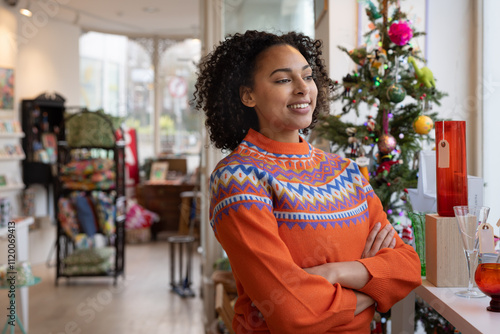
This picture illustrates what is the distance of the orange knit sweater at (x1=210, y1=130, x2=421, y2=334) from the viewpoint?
1239mm

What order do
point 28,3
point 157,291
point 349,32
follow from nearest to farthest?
point 349,32 < point 157,291 < point 28,3

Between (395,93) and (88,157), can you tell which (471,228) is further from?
(88,157)

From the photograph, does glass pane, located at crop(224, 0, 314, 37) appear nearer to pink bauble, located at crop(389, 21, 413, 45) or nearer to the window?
pink bauble, located at crop(389, 21, 413, 45)

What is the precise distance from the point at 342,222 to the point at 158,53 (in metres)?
8.71

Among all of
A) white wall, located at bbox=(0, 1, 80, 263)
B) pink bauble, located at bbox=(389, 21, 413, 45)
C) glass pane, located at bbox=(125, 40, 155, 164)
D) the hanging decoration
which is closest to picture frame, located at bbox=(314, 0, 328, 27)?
pink bauble, located at bbox=(389, 21, 413, 45)

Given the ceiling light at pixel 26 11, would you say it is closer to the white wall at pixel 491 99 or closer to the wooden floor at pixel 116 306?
the wooden floor at pixel 116 306

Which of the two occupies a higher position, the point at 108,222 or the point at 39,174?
the point at 39,174

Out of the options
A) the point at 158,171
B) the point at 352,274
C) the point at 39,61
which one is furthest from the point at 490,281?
the point at 158,171

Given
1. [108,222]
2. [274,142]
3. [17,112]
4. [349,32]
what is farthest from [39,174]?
[274,142]

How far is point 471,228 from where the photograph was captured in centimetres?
148

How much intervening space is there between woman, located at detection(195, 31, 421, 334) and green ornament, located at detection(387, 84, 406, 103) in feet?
3.00

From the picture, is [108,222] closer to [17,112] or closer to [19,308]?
[19,308]

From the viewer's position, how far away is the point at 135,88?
9.75 m

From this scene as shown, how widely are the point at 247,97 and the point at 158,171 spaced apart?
7.30 m
